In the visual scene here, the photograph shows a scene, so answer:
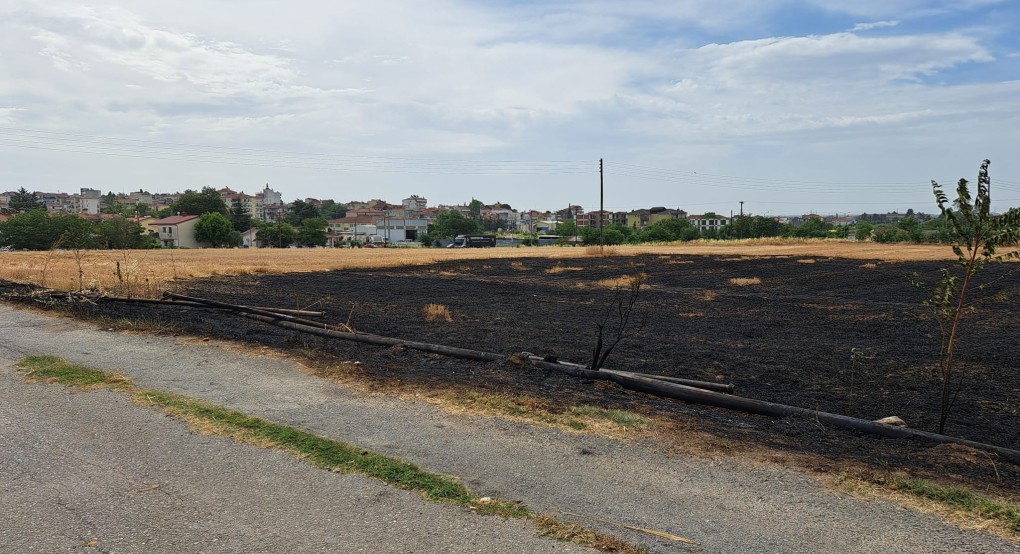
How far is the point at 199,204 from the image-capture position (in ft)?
446

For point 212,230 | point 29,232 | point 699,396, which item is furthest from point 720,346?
point 212,230

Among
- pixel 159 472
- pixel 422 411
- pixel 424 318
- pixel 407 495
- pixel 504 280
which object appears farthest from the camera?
pixel 504 280

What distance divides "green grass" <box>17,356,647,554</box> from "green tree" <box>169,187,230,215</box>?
138507mm

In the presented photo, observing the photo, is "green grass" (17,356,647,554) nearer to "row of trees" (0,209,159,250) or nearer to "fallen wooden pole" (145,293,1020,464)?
"fallen wooden pole" (145,293,1020,464)

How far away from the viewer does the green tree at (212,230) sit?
105125 mm

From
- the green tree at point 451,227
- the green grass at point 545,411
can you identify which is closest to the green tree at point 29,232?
the green tree at point 451,227

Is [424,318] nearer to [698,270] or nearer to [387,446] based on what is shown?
[387,446]

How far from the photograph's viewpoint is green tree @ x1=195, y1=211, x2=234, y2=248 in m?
105

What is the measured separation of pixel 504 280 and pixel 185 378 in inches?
867

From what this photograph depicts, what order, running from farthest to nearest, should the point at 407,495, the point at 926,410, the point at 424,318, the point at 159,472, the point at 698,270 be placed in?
the point at 698,270, the point at 424,318, the point at 926,410, the point at 159,472, the point at 407,495

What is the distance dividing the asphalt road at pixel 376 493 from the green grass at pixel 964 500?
1.28 ft

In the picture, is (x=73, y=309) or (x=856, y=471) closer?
(x=856, y=471)

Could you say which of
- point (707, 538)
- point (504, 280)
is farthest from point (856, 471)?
point (504, 280)

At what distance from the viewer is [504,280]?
29766 mm
